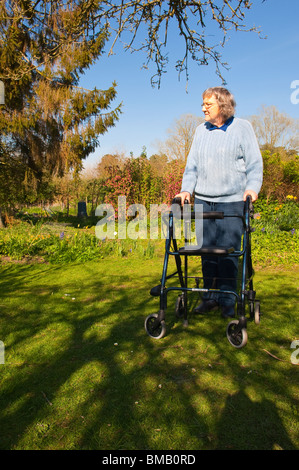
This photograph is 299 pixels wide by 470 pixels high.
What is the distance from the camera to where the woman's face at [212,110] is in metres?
2.87

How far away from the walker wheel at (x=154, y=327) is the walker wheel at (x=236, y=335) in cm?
48

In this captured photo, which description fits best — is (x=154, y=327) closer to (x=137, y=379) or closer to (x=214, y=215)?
(x=137, y=379)

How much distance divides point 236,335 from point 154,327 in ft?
1.98

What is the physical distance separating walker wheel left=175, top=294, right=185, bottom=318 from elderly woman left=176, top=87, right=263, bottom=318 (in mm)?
181

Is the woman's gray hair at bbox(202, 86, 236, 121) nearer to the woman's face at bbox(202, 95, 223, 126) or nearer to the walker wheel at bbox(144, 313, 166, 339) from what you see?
the woman's face at bbox(202, 95, 223, 126)

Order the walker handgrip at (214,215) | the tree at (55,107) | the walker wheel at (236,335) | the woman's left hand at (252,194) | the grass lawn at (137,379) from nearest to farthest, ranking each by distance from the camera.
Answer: the grass lawn at (137,379), the walker wheel at (236,335), the walker handgrip at (214,215), the woman's left hand at (252,194), the tree at (55,107)

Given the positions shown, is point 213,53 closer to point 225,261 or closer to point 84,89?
point 225,261

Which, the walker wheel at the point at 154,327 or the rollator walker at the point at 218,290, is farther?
the walker wheel at the point at 154,327

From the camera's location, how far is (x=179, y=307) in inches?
121

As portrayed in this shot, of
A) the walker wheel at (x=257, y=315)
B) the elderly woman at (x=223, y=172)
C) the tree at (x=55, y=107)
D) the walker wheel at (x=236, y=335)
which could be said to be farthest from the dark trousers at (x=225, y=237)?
the tree at (x=55, y=107)

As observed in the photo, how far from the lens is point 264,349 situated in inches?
99.6

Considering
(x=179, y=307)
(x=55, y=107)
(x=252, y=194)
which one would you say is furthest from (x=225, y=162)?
(x=55, y=107)

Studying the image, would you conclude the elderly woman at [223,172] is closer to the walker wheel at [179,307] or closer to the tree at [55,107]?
the walker wheel at [179,307]

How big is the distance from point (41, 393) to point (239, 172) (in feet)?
7.12
